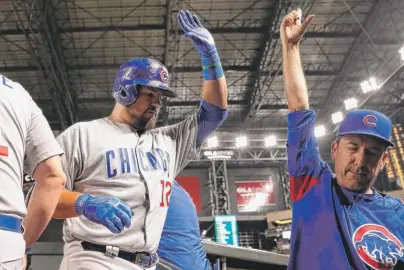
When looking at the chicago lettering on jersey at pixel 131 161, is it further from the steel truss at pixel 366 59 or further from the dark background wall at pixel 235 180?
the dark background wall at pixel 235 180

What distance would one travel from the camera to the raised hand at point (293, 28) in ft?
6.59

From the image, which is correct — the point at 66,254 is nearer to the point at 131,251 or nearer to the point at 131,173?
the point at 131,251

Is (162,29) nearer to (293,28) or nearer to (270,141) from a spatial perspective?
(270,141)

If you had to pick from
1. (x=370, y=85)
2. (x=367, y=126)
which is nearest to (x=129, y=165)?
(x=367, y=126)

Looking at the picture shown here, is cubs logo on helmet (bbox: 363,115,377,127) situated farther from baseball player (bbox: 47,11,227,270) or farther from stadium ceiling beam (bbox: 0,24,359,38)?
stadium ceiling beam (bbox: 0,24,359,38)

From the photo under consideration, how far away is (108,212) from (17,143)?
38cm

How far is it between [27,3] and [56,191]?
10264 millimetres

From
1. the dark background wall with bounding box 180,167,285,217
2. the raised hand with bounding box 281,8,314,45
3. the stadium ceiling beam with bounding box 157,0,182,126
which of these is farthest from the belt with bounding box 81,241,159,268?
the dark background wall with bounding box 180,167,285,217

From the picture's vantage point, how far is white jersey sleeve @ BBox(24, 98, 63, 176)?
1423 mm

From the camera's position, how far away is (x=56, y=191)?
146 centimetres

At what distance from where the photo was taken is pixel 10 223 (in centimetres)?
119

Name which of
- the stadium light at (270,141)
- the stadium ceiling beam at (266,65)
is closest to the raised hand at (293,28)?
the stadium ceiling beam at (266,65)

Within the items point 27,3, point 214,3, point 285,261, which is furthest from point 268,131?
point 285,261

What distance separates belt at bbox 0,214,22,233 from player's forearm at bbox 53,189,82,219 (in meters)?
0.36
